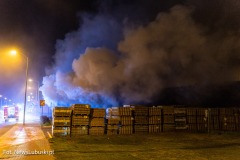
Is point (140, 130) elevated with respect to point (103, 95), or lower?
lower

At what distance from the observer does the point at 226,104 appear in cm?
3009

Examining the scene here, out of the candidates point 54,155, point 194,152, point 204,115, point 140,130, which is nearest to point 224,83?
point 204,115

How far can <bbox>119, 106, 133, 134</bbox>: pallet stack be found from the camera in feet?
68.9

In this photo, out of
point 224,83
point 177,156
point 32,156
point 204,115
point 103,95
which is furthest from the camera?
Answer: point 103,95

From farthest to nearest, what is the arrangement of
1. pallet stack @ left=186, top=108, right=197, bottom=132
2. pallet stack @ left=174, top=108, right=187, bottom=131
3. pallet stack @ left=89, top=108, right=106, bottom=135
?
1. pallet stack @ left=186, top=108, right=197, bottom=132
2. pallet stack @ left=174, top=108, right=187, bottom=131
3. pallet stack @ left=89, top=108, right=106, bottom=135

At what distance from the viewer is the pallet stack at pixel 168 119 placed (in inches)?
891

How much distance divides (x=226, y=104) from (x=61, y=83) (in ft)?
63.2

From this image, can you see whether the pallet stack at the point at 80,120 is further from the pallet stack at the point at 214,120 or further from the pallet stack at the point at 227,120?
the pallet stack at the point at 227,120

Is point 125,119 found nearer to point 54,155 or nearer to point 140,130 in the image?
point 140,130

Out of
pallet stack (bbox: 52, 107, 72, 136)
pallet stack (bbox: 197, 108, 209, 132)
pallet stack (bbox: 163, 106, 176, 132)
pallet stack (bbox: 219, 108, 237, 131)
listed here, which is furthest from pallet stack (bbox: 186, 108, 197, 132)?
pallet stack (bbox: 52, 107, 72, 136)

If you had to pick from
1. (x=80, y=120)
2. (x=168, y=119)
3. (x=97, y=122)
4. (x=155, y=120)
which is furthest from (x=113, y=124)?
(x=168, y=119)

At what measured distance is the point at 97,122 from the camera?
20.3 metres

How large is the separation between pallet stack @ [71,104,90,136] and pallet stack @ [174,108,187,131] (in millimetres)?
7632

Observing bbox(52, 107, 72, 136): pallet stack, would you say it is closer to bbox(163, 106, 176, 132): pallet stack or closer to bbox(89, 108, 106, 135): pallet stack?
bbox(89, 108, 106, 135): pallet stack
